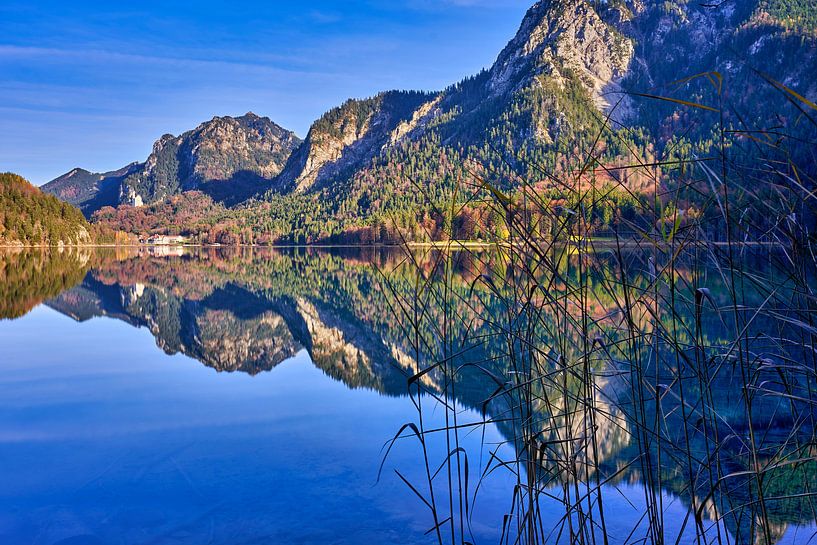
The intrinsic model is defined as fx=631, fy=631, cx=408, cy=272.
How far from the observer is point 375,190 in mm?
162375

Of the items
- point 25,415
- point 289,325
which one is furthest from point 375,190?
point 25,415

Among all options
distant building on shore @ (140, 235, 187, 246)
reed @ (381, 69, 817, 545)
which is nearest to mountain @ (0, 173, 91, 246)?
distant building on shore @ (140, 235, 187, 246)

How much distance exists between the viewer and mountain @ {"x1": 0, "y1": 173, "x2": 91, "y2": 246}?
95688 mm

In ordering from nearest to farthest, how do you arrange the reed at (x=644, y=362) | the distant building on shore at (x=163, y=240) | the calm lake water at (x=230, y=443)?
the reed at (x=644, y=362) → the calm lake water at (x=230, y=443) → the distant building on shore at (x=163, y=240)

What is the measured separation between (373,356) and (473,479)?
836 centimetres

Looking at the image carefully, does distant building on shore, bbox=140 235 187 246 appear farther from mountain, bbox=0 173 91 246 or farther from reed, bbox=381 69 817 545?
reed, bbox=381 69 817 545

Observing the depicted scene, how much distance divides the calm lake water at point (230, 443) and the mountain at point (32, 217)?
9073cm

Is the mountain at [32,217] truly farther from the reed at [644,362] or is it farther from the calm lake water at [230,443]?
the reed at [644,362]

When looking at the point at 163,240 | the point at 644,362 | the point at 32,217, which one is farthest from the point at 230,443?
the point at 163,240

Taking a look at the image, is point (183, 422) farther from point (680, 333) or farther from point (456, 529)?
point (680, 333)

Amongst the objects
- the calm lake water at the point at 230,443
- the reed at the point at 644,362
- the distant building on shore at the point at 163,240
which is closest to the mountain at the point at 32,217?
the distant building on shore at the point at 163,240

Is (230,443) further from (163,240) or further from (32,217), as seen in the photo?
(163,240)

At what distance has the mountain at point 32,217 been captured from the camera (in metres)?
95.7

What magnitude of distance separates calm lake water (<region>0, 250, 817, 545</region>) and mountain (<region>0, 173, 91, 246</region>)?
90727 millimetres
